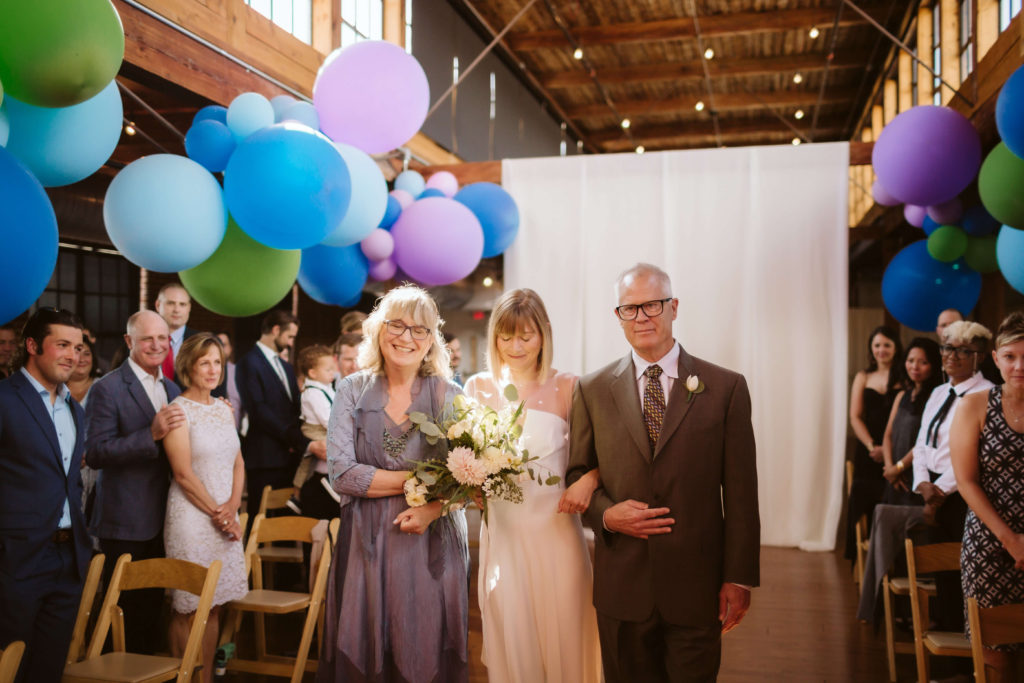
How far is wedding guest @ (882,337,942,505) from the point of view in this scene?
4.75 metres

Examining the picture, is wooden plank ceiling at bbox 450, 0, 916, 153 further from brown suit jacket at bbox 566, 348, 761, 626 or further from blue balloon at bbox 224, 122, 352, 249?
brown suit jacket at bbox 566, 348, 761, 626

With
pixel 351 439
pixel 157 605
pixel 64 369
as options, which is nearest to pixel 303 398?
pixel 157 605

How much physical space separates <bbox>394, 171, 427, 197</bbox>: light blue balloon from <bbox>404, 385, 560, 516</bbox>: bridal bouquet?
3.89 meters

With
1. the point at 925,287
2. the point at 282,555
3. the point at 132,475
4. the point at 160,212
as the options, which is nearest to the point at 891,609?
the point at 925,287

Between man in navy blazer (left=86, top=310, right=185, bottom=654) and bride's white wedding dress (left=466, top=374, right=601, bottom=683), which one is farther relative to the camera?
man in navy blazer (left=86, top=310, right=185, bottom=654)

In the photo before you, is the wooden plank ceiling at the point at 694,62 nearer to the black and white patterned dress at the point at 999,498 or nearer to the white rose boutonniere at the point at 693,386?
the black and white patterned dress at the point at 999,498

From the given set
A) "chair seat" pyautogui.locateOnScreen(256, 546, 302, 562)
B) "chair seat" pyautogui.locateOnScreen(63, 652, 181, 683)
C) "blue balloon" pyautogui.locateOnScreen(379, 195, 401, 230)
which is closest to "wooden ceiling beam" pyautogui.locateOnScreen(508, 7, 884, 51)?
"blue balloon" pyautogui.locateOnScreen(379, 195, 401, 230)

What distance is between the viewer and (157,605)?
11.9 ft

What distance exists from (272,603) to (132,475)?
Answer: 2.74 ft

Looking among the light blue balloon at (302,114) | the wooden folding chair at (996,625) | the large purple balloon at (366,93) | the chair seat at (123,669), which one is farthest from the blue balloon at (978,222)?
the chair seat at (123,669)

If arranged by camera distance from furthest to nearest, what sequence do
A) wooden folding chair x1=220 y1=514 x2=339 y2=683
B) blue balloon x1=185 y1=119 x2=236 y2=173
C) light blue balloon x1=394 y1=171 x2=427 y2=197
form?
light blue balloon x1=394 y1=171 x2=427 y2=197 → blue balloon x1=185 y1=119 x2=236 y2=173 → wooden folding chair x1=220 y1=514 x2=339 y2=683

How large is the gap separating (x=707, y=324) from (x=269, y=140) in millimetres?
4202

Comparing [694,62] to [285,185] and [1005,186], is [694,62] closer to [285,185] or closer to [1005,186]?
[1005,186]

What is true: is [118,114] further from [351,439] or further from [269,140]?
[351,439]
